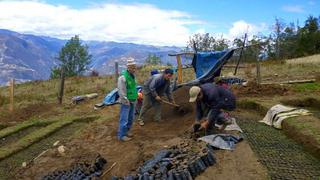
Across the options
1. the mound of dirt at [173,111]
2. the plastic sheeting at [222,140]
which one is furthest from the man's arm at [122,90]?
the mound of dirt at [173,111]

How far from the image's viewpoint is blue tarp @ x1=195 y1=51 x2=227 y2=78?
11.5 meters

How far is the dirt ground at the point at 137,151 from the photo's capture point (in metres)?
5.65

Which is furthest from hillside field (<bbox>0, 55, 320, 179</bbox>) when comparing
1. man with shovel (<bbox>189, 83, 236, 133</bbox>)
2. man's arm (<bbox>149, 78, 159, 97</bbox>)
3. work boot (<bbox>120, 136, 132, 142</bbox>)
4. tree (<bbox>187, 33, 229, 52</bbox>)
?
tree (<bbox>187, 33, 229, 52</bbox>)

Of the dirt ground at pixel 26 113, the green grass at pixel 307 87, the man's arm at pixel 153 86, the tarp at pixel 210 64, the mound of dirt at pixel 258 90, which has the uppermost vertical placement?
the tarp at pixel 210 64

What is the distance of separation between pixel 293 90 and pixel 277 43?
30037mm

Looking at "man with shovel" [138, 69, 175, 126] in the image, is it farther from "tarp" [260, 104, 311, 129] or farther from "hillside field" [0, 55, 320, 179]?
"tarp" [260, 104, 311, 129]

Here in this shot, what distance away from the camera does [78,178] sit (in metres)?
5.83

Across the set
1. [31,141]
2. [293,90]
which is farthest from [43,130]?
[293,90]

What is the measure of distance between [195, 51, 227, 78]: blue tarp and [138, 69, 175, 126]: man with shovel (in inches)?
113

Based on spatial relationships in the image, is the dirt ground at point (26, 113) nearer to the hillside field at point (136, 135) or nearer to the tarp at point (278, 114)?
the hillside field at point (136, 135)

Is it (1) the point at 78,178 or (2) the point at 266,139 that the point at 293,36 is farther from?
(1) the point at 78,178

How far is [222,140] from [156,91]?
2680 mm

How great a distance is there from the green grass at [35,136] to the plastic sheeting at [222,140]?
3879 millimetres

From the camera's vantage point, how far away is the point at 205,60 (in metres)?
11.6
